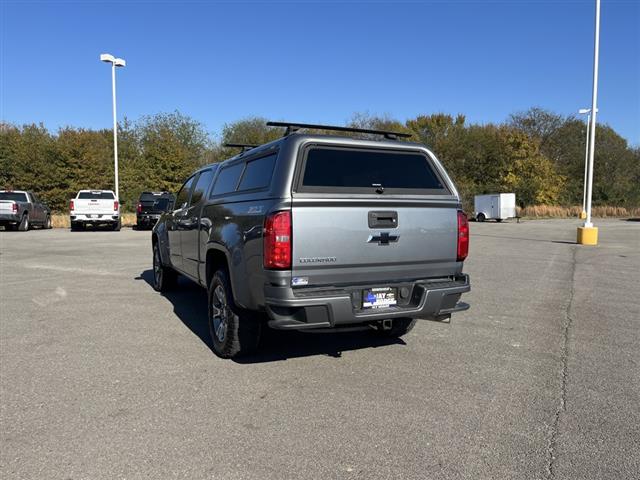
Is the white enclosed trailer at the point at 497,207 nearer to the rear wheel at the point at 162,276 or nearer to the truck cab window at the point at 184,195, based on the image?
the rear wheel at the point at 162,276

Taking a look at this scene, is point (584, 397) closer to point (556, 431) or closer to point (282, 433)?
point (556, 431)

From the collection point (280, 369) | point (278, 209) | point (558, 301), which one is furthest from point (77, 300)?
point (558, 301)

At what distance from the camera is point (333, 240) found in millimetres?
4082

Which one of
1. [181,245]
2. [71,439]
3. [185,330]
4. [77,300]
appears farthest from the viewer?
[77,300]

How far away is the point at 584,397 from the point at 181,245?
5.06 meters

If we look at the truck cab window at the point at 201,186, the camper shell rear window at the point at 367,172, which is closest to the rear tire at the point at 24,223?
the truck cab window at the point at 201,186

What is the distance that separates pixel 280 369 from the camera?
4605mm

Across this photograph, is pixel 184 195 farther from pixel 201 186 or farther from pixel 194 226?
pixel 194 226

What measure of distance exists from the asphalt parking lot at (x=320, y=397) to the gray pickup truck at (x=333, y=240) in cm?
57

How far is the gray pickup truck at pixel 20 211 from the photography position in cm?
2155

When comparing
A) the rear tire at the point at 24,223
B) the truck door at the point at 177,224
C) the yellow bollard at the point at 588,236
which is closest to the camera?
the truck door at the point at 177,224

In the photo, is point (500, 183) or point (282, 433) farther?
point (500, 183)

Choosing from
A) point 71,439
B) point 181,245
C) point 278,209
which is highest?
point 278,209

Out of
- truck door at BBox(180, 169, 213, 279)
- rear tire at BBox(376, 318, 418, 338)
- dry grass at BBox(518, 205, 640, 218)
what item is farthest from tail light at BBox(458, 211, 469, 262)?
dry grass at BBox(518, 205, 640, 218)
